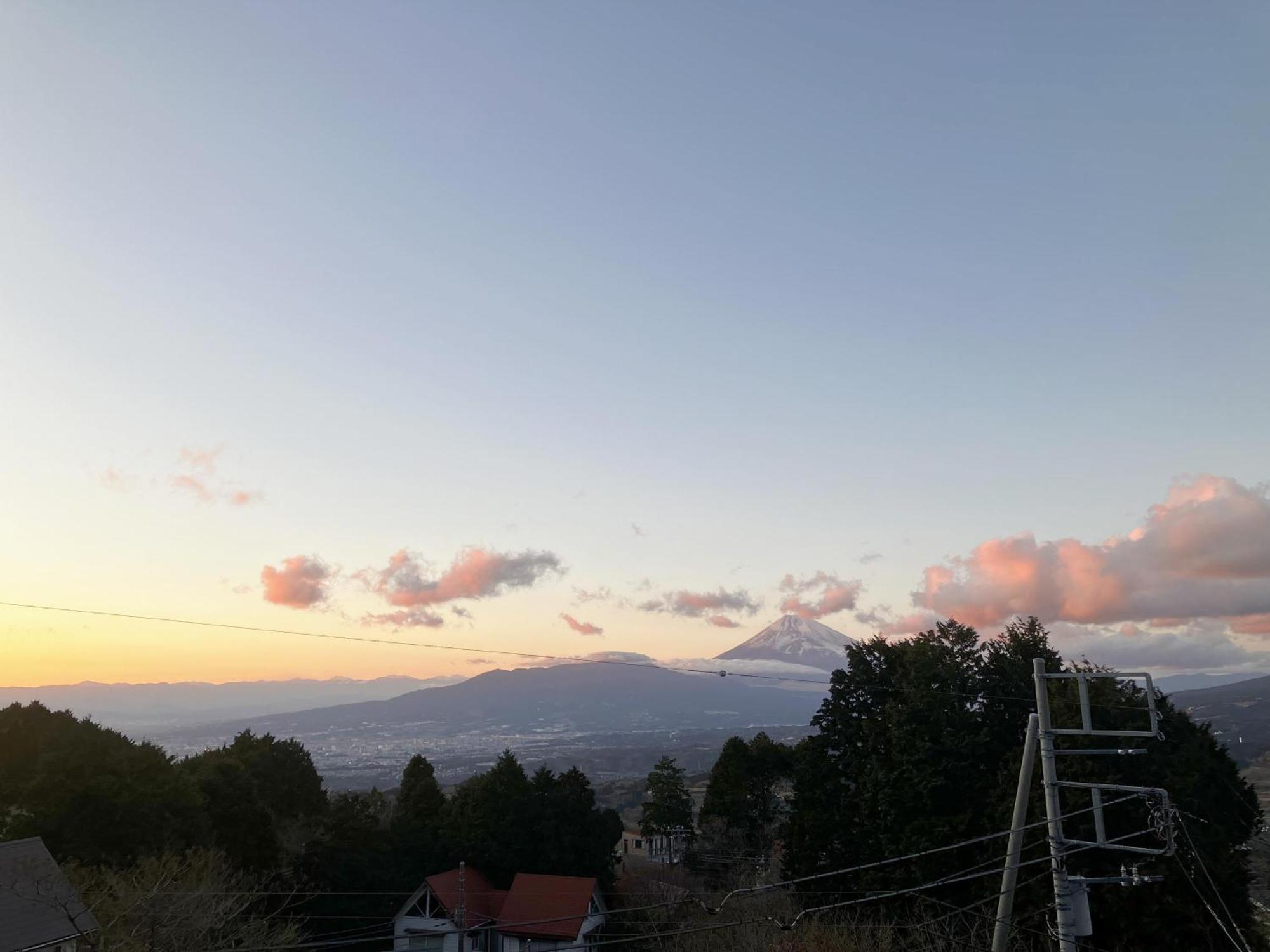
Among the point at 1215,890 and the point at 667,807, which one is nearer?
the point at 1215,890

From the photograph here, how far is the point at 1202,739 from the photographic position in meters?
30.6

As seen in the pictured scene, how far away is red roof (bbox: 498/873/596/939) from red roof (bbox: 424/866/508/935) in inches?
55.5

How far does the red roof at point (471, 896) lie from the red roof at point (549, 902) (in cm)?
141

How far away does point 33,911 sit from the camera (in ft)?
82.5

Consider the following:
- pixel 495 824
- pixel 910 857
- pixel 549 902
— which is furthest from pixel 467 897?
pixel 910 857

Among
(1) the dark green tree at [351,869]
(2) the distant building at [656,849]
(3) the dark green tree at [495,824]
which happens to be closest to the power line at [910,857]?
(3) the dark green tree at [495,824]

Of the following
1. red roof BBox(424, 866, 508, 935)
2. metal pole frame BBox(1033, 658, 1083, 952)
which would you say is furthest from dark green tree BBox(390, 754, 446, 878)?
metal pole frame BBox(1033, 658, 1083, 952)

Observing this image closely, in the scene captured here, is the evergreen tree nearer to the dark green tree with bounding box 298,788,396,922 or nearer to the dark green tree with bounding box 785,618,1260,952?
the dark green tree with bounding box 785,618,1260,952

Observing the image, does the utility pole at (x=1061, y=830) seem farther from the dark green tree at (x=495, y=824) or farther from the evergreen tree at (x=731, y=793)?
the evergreen tree at (x=731, y=793)

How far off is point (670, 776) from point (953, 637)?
30103 mm

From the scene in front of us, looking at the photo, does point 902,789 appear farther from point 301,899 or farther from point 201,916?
point 301,899

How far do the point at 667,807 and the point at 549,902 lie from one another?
65.9ft

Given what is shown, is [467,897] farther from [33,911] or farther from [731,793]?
[33,911]

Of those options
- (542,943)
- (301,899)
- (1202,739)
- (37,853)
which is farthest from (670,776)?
(37,853)
